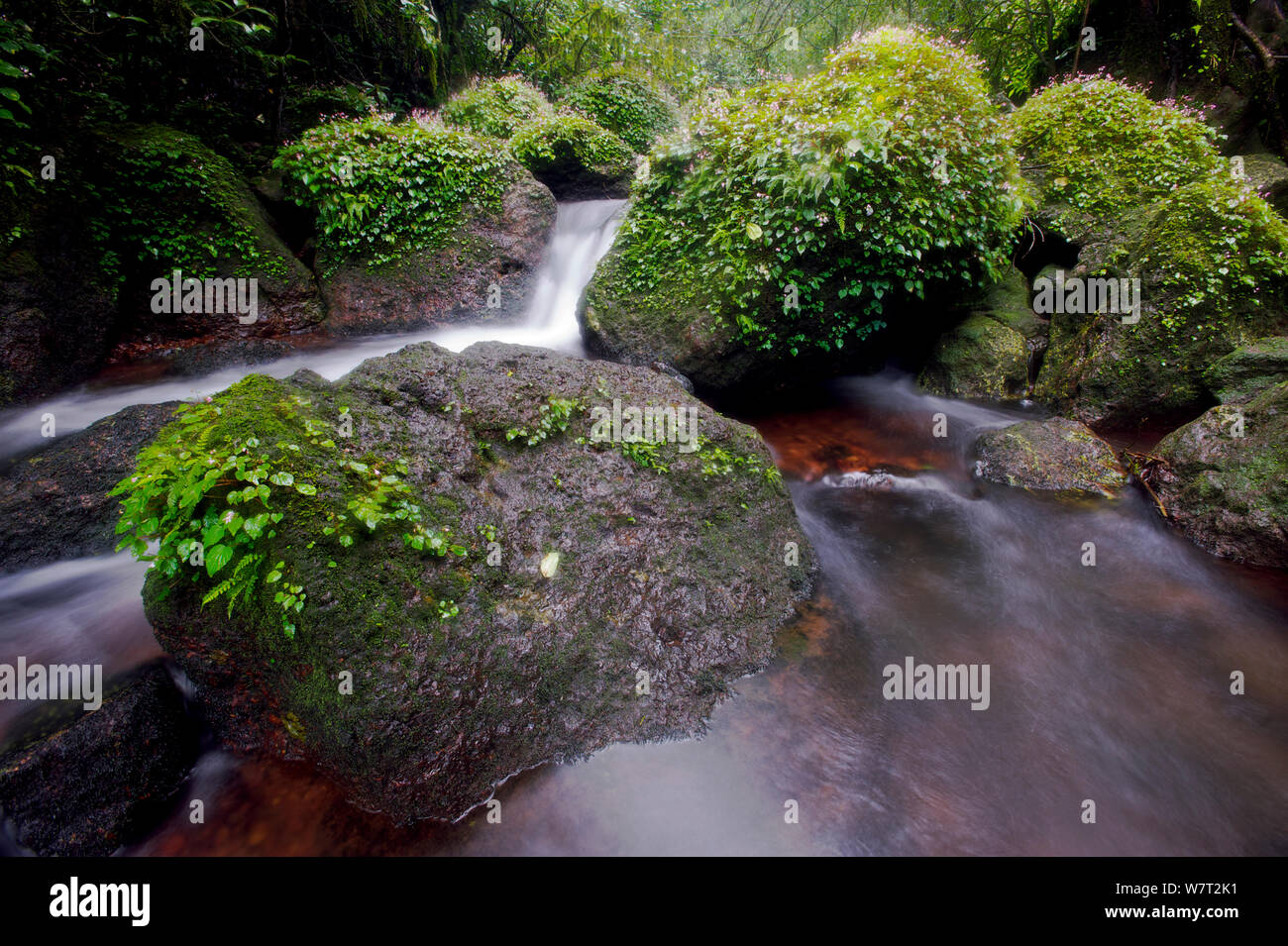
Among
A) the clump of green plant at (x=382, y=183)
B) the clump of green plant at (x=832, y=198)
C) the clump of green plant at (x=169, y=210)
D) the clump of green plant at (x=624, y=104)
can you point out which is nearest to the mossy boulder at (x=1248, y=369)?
the clump of green plant at (x=832, y=198)

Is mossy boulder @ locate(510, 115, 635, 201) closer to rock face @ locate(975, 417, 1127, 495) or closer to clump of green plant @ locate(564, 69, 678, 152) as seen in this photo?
clump of green plant @ locate(564, 69, 678, 152)

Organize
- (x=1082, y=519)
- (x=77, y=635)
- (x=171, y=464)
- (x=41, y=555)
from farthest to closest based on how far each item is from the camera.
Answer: (x=1082, y=519) < (x=41, y=555) < (x=77, y=635) < (x=171, y=464)

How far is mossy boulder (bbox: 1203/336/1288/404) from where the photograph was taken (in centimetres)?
539

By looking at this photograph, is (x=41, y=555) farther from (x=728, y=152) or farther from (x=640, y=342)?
(x=728, y=152)

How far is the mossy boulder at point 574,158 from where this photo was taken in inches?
406

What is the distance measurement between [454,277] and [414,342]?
2250 mm

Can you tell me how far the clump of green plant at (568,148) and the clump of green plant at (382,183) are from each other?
1.88m

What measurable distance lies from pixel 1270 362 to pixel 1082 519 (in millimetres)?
2721

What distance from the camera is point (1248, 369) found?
5.55m

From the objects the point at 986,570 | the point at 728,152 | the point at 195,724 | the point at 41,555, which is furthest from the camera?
the point at 728,152

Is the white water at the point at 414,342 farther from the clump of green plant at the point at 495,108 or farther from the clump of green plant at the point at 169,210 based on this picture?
the clump of green plant at the point at 495,108

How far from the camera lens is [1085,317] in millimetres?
6906

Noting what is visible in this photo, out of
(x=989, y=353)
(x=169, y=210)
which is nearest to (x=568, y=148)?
(x=169, y=210)
